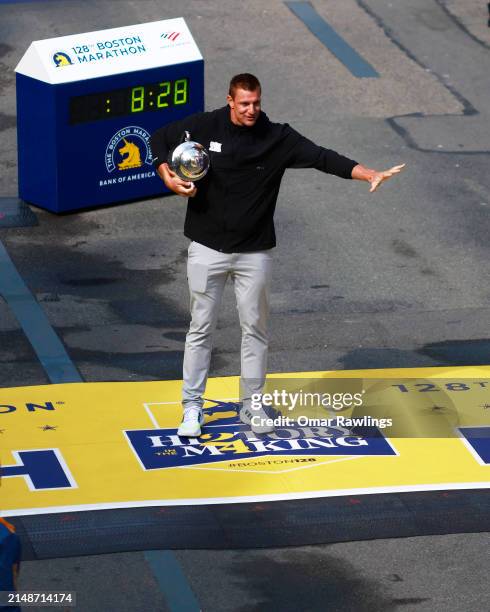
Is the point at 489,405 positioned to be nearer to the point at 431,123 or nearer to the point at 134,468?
the point at 134,468

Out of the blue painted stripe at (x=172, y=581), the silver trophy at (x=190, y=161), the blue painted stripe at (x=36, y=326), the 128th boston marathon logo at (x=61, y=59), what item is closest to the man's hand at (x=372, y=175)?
the silver trophy at (x=190, y=161)

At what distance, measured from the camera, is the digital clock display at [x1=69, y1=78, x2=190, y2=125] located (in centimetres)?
1317

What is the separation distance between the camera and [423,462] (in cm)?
859

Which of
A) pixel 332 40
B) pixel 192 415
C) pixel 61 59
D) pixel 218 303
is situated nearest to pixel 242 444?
pixel 192 415

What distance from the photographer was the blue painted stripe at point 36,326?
1001 centimetres

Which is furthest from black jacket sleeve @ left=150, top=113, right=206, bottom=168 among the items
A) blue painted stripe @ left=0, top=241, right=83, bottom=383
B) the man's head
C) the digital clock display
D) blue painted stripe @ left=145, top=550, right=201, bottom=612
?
the digital clock display

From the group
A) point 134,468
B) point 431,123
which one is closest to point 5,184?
point 431,123

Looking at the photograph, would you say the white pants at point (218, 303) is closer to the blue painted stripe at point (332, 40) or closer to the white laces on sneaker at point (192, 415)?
the white laces on sneaker at point (192, 415)

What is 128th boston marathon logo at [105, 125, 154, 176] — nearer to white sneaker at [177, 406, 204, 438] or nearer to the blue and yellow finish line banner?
the blue and yellow finish line banner

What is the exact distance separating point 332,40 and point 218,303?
10729 millimetres

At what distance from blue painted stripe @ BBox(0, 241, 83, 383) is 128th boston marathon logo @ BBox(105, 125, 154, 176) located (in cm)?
173

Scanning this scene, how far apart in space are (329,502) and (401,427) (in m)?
1.20

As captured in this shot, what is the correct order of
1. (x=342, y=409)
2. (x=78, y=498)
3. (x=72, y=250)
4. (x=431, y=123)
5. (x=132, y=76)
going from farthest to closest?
(x=431, y=123) → (x=132, y=76) → (x=72, y=250) → (x=342, y=409) → (x=78, y=498)

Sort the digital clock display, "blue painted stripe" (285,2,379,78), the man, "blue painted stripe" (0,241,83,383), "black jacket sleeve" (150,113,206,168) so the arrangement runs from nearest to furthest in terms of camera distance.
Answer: the man
"black jacket sleeve" (150,113,206,168)
"blue painted stripe" (0,241,83,383)
the digital clock display
"blue painted stripe" (285,2,379,78)
